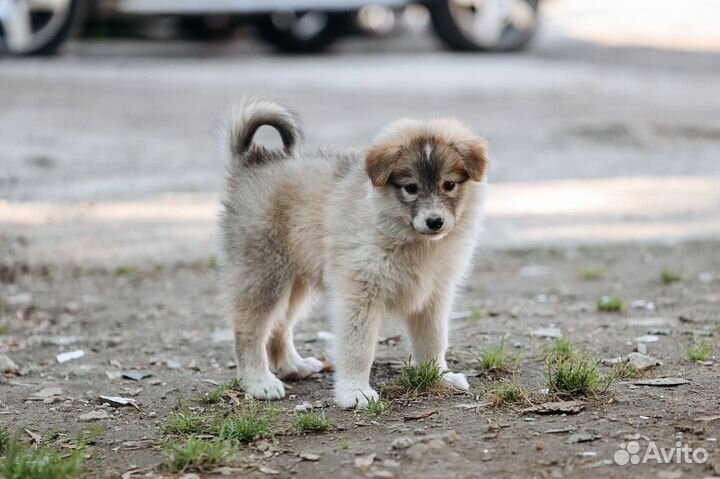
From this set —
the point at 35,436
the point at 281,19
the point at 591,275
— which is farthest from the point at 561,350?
the point at 281,19

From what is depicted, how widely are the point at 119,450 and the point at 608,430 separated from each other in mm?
1961

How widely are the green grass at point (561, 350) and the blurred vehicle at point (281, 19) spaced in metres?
9.73

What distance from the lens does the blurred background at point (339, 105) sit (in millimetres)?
Result: 9445

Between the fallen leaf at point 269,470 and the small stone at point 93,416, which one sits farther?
the small stone at point 93,416

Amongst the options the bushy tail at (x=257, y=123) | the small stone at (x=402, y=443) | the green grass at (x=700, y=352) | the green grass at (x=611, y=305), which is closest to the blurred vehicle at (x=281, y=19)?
the bushy tail at (x=257, y=123)

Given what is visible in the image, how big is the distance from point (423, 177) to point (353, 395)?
102cm

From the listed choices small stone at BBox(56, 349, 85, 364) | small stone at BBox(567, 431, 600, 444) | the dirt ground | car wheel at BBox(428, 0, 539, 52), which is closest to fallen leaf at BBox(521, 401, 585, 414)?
the dirt ground

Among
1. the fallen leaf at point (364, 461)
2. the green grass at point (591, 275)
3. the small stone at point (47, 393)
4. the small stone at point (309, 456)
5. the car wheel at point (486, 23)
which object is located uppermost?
the car wheel at point (486, 23)

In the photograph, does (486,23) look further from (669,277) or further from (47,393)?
(47,393)

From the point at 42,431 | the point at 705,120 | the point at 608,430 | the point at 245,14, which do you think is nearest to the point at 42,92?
the point at 245,14

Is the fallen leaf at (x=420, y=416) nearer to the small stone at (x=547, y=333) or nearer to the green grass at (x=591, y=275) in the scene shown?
the small stone at (x=547, y=333)

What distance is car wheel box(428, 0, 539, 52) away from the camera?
15625 millimetres

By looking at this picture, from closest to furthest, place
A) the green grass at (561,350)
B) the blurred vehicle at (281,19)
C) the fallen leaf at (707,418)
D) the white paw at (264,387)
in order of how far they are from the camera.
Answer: the fallen leaf at (707,418) → the white paw at (264,387) → the green grass at (561,350) → the blurred vehicle at (281,19)

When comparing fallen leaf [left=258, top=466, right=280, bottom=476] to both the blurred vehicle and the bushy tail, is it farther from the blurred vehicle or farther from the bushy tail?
the blurred vehicle
